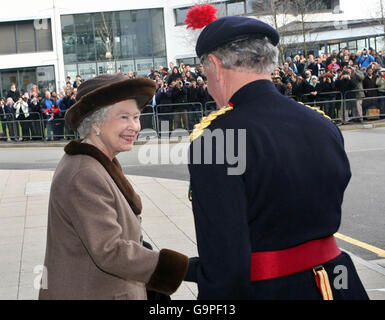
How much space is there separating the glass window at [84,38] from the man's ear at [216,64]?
4095 cm

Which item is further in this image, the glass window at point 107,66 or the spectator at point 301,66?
the glass window at point 107,66

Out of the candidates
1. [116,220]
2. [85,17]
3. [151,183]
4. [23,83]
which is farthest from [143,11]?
[116,220]

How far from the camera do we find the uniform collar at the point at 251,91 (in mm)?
2273

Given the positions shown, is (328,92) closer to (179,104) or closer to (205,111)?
(205,111)

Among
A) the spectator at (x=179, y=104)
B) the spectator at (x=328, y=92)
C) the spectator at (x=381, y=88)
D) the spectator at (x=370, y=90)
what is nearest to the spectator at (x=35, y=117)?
the spectator at (x=179, y=104)

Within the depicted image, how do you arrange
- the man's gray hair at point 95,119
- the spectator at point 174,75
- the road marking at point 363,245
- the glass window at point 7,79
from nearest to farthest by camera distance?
1. the man's gray hair at point 95,119
2. the road marking at point 363,245
3. the spectator at point 174,75
4. the glass window at point 7,79

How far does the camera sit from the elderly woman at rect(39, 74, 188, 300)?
8.61ft

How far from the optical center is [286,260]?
2.17 metres

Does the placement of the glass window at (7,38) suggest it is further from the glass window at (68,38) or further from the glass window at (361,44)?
the glass window at (361,44)

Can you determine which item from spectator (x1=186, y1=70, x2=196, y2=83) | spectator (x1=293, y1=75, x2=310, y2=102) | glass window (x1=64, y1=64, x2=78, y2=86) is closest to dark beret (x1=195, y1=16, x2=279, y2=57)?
spectator (x1=293, y1=75, x2=310, y2=102)

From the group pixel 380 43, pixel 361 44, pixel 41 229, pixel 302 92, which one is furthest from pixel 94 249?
pixel 361 44

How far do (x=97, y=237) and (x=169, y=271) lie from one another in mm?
346

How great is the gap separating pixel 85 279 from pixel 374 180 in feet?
30.7
